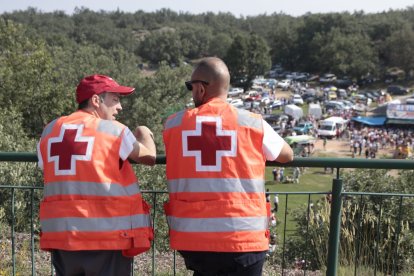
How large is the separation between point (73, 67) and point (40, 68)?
11504mm

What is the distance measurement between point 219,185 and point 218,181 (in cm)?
2

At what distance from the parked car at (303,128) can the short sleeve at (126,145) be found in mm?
44326

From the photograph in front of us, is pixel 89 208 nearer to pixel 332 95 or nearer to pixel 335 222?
pixel 335 222

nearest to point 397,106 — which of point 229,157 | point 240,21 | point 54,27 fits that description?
point 229,157

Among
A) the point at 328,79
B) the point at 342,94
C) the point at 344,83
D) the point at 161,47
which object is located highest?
the point at 161,47

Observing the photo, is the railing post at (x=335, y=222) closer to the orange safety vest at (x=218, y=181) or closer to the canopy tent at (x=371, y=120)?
the orange safety vest at (x=218, y=181)

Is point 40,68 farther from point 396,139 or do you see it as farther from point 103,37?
point 103,37

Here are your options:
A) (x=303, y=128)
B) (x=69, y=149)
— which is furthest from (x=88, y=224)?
(x=303, y=128)

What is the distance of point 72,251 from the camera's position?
9.29 feet

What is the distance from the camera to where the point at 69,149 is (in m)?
2.83

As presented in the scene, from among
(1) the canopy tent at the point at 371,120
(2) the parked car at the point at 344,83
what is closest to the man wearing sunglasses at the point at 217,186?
(1) the canopy tent at the point at 371,120

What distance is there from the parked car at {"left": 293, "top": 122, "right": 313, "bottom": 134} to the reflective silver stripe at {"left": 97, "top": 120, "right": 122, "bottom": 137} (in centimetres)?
4437

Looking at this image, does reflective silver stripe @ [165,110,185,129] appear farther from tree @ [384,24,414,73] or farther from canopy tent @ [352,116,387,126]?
tree @ [384,24,414,73]

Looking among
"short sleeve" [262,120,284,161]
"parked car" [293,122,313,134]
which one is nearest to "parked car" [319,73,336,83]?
"parked car" [293,122,313,134]
